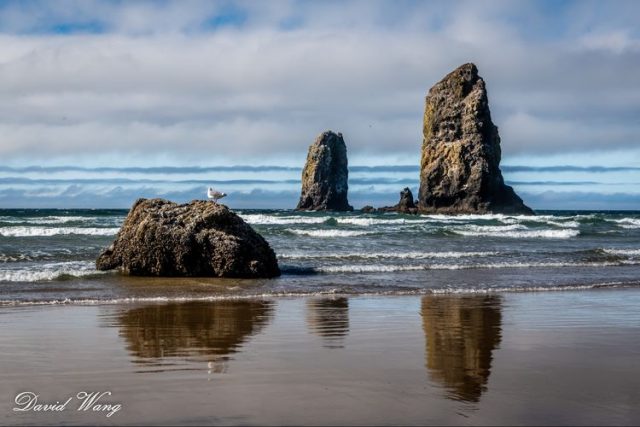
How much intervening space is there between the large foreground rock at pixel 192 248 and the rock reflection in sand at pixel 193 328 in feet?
12.5

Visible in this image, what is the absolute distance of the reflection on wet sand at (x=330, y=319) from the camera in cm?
823

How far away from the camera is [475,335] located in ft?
27.7

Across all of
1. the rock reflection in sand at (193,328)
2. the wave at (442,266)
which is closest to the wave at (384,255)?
the wave at (442,266)

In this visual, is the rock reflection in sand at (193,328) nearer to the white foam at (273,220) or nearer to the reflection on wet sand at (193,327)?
the reflection on wet sand at (193,327)

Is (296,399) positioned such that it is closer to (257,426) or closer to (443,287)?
(257,426)

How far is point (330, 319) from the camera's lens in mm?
9836

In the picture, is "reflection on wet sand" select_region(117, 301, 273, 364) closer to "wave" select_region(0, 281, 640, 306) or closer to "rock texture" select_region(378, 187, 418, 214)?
"wave" select_region(0, 281, 640, 306)

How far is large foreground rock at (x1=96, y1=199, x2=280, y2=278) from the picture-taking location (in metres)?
15.9

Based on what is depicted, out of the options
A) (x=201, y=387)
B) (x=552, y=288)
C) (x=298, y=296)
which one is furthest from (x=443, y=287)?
(x=201, y=387)

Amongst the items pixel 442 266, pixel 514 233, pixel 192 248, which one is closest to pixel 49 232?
pixel 192 248

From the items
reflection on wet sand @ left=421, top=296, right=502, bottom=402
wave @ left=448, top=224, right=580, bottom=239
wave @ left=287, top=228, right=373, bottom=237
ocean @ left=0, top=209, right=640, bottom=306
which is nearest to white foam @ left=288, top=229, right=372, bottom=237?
wave @ left=287, top=228, right=373, bottom=237

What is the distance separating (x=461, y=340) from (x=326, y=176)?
275ft

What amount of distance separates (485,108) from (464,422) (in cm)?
6897
